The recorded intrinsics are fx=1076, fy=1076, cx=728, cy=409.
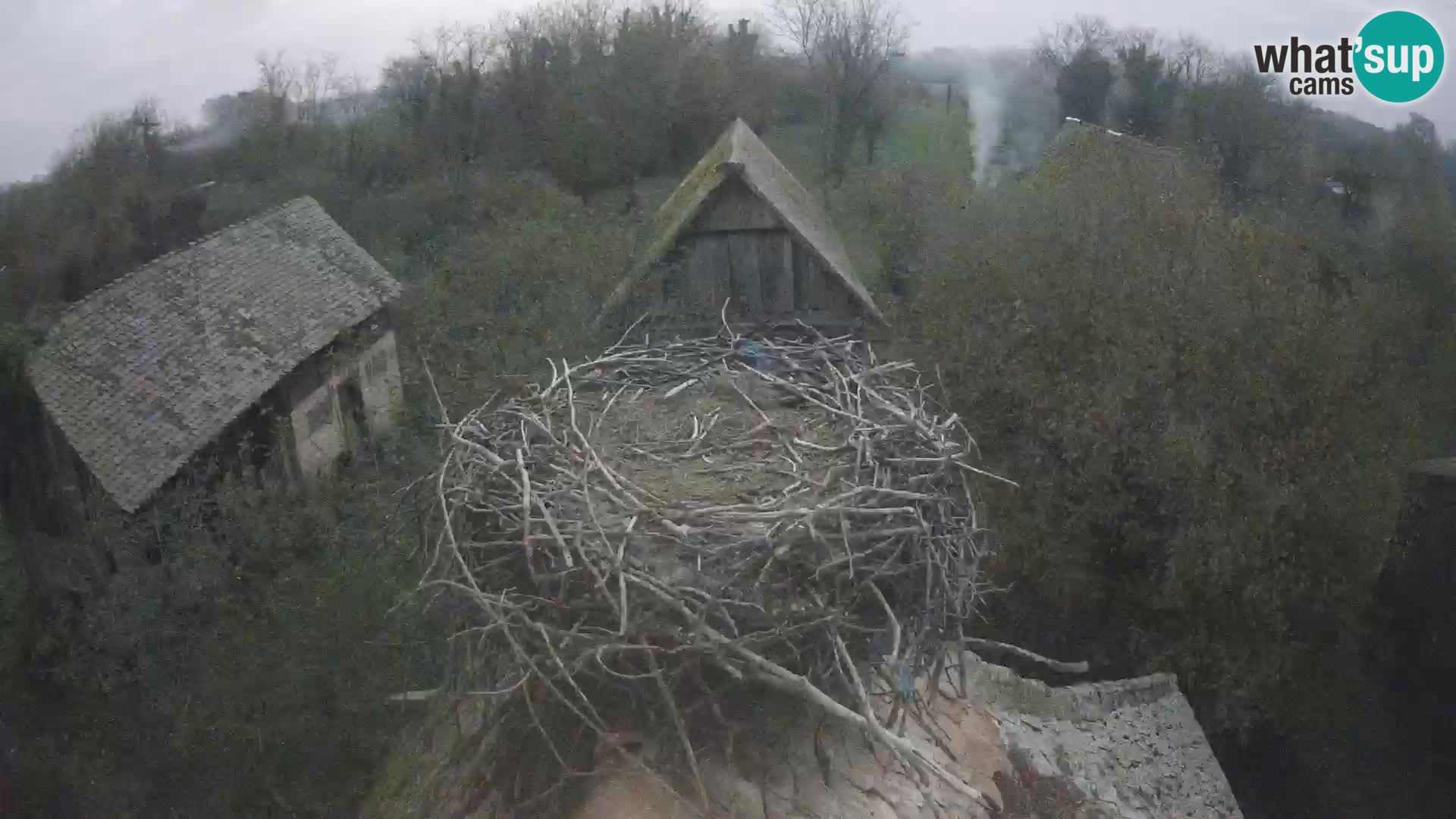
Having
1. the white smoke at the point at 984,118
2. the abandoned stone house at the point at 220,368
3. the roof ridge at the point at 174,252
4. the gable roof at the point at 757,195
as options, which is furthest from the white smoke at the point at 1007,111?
the roof ridge at the point at 174,252

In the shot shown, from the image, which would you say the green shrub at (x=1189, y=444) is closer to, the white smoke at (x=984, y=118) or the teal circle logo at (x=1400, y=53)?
the teal circle logo at (x=1400, y=53)

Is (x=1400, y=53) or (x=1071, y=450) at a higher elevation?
(x=1400, y=53)

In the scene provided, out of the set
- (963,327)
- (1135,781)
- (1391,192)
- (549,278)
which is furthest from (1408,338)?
(549,278)

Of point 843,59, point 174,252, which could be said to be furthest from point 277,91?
point 843,59

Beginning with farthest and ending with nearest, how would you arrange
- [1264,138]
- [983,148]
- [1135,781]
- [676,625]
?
[983,148] → [1264,138] → [1135,781] → [676,625]

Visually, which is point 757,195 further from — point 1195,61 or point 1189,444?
point 1195,61

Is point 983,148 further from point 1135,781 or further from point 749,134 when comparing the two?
point 1135,781
